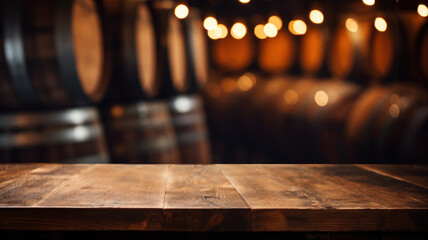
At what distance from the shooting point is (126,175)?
4.89 ft

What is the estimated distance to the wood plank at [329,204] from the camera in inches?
44.9

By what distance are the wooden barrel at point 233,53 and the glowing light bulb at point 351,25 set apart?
2349 mm

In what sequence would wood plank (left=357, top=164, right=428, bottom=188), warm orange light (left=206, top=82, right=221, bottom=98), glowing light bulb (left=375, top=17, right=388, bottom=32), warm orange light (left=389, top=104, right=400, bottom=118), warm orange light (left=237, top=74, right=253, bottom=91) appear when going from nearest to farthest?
wood plank (left=357, top=164, right=428, bottom=188)
warm orange light (left=389, top=104, right=400, bottom=118)
glowing light bulb (left=375, top=17, right=388, bottom=32)
warm orange light (left=237, top=74, right=253, bottom=91)
warm orange light (left=206, top=82, right=221, bottom=98)

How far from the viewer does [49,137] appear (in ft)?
8.59

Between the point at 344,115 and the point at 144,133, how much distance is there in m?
1.74

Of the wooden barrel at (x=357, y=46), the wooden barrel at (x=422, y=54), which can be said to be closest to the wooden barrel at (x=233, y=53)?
the wooden barrel at (x=357, y=46)

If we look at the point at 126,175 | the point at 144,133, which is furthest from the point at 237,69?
the point at 126,175

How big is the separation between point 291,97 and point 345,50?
2.46 ft

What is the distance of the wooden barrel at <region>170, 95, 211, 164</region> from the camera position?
414 centimetres

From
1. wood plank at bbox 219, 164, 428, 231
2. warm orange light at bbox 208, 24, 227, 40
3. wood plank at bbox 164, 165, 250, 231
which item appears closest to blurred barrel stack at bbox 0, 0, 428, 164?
warm orange light at bbox 208, 24, 227, 40

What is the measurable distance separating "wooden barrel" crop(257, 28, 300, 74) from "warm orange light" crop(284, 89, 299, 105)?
669 millimetres

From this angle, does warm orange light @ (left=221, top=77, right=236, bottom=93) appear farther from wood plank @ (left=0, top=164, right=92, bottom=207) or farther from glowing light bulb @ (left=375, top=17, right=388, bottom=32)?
wood plank @ (left=0, top=164, right=92, bottom=207)

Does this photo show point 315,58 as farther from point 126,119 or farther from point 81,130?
point 81,130

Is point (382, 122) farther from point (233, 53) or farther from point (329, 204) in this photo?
point (233, 53)
